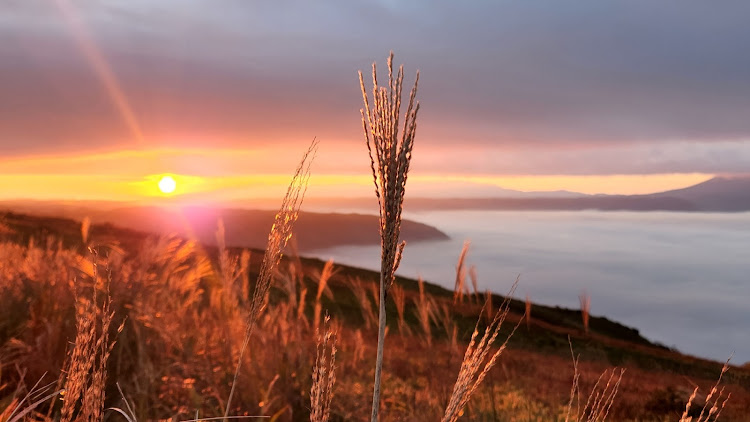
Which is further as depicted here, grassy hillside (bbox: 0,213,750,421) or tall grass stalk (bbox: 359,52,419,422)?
grassy hillside (bbox: 0,213,750,421)

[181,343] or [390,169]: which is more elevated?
[390,169]

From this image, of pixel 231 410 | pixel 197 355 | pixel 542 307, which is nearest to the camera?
pixel 231 410

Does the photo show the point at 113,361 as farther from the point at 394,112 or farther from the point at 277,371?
the point at 394,112

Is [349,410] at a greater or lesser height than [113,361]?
lesser

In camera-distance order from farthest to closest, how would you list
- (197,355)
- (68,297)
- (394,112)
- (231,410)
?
(68,297) → (197,355) → (231,410) → (394,112)

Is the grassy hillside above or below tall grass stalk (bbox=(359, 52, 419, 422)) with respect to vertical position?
below

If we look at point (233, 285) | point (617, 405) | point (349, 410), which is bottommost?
point (617, 405)

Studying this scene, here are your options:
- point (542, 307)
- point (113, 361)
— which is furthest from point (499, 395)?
point (542, 307)

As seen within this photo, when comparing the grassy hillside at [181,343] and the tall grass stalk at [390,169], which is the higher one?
the tall grass stalk at [390,169]

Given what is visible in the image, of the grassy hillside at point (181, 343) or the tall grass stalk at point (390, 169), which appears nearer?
the tall grass stalk at point (390, 169)

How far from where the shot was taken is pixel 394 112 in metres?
1.51

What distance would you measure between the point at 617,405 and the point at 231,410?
545 cm

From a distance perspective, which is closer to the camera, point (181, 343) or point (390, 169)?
point (390, 169)

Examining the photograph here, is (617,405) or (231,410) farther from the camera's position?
(617,405)
